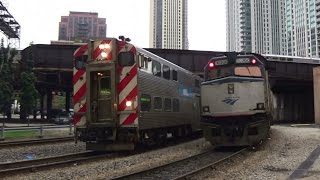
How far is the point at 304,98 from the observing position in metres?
72.2

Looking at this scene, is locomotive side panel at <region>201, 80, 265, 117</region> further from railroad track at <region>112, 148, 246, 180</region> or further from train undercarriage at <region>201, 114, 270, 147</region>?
railroad track at <region>112, 148, 246, 180</region>

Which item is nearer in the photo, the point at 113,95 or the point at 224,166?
the point at 224,166

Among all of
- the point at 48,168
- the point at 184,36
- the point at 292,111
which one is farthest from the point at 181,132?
the point at 184,36

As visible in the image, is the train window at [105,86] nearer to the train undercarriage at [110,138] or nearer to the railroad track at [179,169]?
the train undercarriage at [110,138]

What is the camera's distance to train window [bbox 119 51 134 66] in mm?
14492

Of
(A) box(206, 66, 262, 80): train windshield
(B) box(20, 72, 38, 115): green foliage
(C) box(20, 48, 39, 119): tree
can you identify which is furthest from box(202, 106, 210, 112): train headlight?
(B) box(20, 72, 38, 115): green foliage

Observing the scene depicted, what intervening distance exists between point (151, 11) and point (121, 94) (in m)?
114

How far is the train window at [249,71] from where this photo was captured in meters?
15.8

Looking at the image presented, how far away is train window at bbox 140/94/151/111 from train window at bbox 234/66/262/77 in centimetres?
351

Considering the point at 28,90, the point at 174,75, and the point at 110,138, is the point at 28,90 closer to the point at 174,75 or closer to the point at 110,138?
the point at 174,75

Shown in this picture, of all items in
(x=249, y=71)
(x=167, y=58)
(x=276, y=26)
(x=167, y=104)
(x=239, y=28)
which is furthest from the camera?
(x=276, y=26)

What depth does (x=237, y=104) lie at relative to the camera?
603 inches

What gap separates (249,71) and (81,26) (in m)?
111

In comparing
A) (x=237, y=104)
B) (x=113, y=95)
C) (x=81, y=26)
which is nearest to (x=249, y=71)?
(x=237, y=104)
